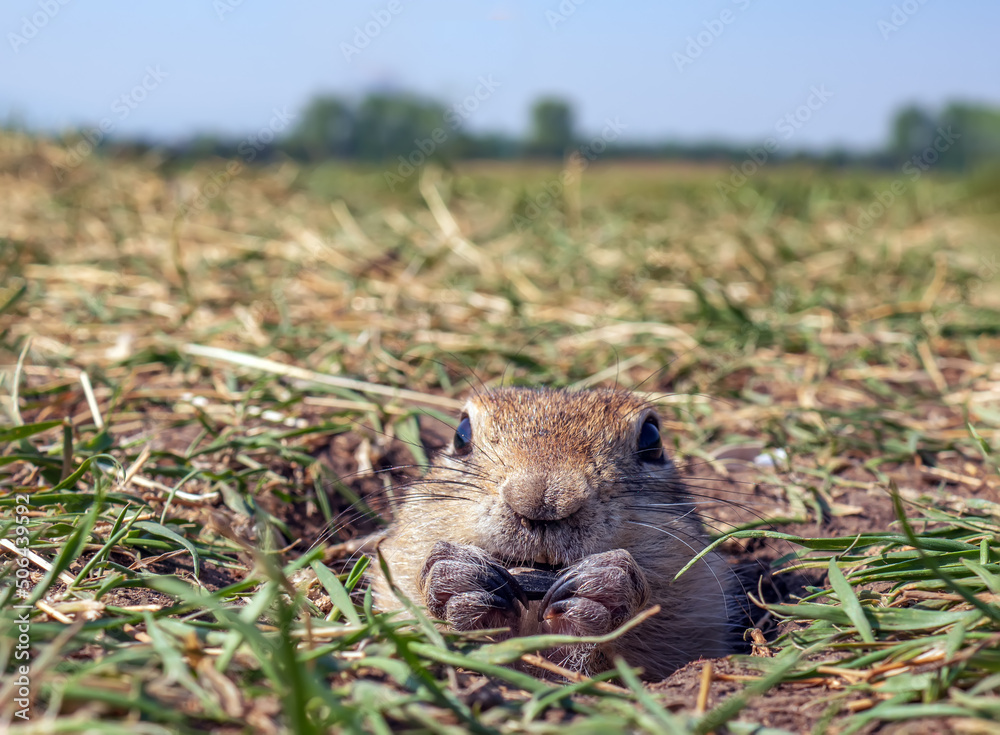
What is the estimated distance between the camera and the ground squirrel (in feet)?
7.98

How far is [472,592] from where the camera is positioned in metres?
2.39

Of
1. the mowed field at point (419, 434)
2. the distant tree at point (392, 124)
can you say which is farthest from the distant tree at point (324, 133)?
the mowed field at point (419, 434)

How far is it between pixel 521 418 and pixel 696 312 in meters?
2.72

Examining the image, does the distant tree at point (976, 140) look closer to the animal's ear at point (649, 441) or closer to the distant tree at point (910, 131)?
the distant tree at point (910, 131)

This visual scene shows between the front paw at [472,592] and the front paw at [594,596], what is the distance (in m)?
0.12

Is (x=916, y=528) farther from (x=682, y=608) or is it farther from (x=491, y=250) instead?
(x=491, y=250)

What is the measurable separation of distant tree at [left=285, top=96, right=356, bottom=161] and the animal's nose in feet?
31.8

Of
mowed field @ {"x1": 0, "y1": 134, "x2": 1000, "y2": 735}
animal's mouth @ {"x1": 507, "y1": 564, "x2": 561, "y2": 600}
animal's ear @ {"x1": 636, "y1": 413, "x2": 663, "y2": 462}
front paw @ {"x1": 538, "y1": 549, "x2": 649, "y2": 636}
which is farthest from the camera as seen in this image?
animal's ear @ {"x1": 636, "y1": 413, "x2": 663, "y2": 462}

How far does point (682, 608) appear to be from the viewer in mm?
2938

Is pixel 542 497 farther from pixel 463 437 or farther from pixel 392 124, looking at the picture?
pixel 392 124

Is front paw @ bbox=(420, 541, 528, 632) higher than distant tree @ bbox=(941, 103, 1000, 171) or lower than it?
lower

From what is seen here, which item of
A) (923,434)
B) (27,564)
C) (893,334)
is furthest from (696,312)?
(27,564)

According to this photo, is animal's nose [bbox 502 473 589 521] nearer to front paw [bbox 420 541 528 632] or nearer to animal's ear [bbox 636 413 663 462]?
front paw [bbox 420 541 528 632]

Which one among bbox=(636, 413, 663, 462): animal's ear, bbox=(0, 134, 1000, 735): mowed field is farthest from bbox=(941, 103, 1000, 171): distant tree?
bbox=(636, 413, 663, 462): animal's ear
